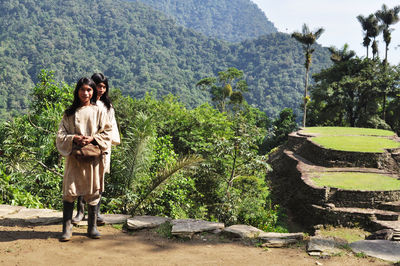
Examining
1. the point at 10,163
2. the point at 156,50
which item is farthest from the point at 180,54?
the point at 10,163

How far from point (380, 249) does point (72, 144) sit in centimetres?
328

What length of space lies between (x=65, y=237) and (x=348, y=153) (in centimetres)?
1261

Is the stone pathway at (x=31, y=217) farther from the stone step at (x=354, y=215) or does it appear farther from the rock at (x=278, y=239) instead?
the stone step at (x=354, y=215)

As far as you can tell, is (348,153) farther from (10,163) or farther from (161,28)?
(161,28)

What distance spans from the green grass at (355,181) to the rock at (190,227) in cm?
817

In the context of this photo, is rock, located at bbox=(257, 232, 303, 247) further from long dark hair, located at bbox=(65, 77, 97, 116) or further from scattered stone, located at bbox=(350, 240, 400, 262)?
long dark hair, located at bbox=(65, 77, 97, 116)

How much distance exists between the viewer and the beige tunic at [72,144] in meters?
3.29

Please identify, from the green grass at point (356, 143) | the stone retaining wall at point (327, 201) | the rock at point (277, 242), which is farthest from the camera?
the green grass at point (356, 143)

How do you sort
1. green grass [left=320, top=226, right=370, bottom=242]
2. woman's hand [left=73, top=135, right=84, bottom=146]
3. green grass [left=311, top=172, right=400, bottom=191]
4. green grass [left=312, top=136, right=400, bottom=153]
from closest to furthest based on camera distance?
woman's hand [left=73, top=135, right=84, bottom=146] → green grass [left=320, top=226, right=370, bottom=242] → green grass [left=311, top=172, right=400, bottom=191] → green grass [left=312, top=136, right=400, bottom=153]

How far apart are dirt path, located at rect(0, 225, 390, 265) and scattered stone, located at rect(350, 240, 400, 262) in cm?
14

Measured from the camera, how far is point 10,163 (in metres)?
5.70

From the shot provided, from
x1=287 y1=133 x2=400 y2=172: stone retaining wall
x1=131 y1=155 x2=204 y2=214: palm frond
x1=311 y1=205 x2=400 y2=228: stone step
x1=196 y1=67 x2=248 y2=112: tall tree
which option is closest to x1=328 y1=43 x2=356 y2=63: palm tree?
x1=196 y1=67 x2=248 y2=112: tall tree

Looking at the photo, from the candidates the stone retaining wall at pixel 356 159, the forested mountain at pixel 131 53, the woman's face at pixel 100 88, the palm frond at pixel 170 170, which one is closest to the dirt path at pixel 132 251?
the palm frond at pixel 170 170

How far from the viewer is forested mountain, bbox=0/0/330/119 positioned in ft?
249
